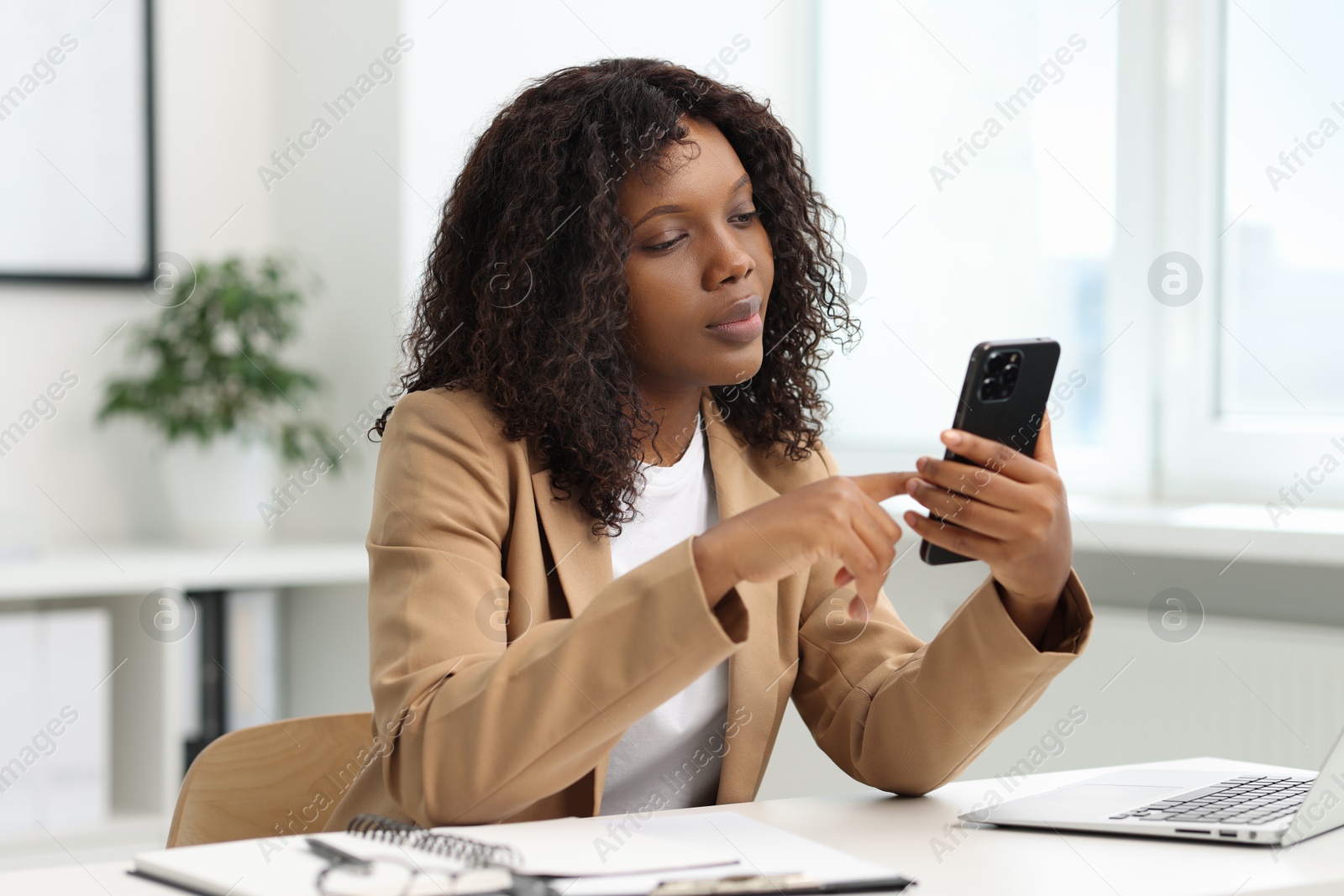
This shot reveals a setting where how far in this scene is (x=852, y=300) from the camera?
87.8 inches

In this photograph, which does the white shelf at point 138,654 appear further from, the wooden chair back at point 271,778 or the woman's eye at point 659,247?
the woman's eye at point 659,247

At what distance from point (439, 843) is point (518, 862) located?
6 centimetres

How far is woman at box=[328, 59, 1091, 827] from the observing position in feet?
3.38

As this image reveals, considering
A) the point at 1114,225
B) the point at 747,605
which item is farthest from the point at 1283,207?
the point at 747,605

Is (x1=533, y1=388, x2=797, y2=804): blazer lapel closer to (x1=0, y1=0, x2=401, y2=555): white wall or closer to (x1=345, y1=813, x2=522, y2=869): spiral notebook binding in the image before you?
(x1=345, y1=813, x2=522, y2=869): spiral notebook binding

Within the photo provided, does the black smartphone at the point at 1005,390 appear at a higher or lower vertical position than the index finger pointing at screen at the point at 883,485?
higher

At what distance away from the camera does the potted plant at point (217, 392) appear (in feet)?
9.00

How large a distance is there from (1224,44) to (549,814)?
5.67 ft

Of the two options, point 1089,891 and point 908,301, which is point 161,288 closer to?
point 908,301

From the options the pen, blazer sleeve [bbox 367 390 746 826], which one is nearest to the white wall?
blazer sleeve [bbox 367 390 746 826]

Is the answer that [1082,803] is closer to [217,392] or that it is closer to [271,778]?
[271,778]

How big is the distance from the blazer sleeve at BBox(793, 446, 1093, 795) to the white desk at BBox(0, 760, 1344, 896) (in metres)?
0.10

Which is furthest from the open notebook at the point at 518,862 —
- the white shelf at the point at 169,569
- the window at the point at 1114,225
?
the white shelf at the point at 169,569

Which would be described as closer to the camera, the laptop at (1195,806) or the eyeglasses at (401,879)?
the eyeglasses at (401,879)
